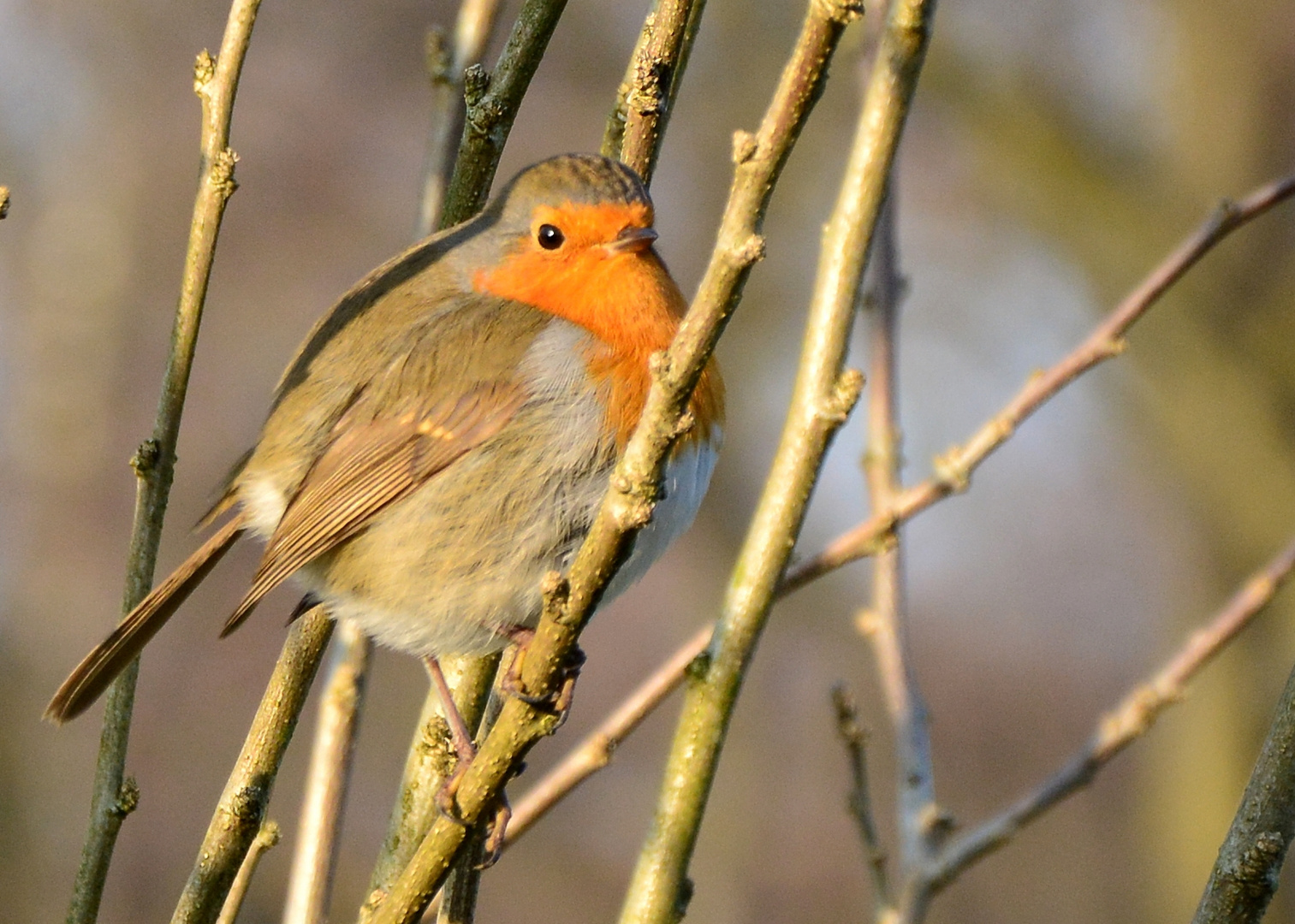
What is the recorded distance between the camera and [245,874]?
2.03m

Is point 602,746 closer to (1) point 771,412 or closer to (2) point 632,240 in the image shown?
(2) point 632,240

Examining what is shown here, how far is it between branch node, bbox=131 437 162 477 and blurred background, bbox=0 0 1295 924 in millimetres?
2893

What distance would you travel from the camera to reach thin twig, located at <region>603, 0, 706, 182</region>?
7.41ft

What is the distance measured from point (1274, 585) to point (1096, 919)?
647 centimetres

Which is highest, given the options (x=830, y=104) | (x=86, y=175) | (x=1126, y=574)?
(x=86, y=175)

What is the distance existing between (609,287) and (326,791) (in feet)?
3.14

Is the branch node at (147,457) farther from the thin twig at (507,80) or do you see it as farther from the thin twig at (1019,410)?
the thin twig at (1019,410)

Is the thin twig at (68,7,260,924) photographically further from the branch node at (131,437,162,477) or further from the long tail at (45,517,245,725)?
the long tail at (45,517,245,725)

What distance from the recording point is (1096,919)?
8.10 metres

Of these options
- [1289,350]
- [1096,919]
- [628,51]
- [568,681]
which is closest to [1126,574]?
[1096,919]

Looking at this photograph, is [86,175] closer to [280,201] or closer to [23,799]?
[280,201]

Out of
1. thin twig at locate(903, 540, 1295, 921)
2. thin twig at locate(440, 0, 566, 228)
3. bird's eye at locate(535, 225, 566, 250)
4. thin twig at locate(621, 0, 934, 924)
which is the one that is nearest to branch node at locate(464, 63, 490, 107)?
thin twig at locate(440, 0, 566, 228)

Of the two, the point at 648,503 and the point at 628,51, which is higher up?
the point at 628,51

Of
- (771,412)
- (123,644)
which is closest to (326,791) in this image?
(123,644)
